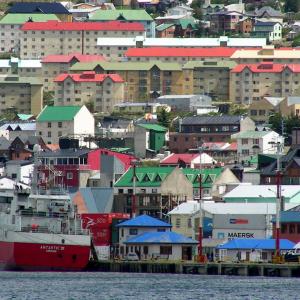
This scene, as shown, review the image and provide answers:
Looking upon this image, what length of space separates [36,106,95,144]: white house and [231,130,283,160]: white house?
14.2 meters

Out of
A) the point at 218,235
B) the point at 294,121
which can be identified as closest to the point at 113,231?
the point at 218,235

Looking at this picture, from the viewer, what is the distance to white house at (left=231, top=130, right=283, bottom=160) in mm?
157625

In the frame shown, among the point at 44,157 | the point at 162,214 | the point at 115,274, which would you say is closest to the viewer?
the point at 115,274

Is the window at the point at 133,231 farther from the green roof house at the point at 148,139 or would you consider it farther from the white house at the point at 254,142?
the green roof house at the point at 148,139

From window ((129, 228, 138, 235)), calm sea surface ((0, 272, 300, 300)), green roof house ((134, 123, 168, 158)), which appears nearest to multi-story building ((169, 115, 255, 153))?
green roof house ((134, 123, 168, 158))

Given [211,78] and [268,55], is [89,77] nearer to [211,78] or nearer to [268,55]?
[211,78]

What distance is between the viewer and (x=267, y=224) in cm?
12044

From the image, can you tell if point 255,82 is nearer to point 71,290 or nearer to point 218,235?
point 218,235

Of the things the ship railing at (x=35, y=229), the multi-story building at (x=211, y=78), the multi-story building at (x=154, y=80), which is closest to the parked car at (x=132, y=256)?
the ship railing at (x=35, y=229)

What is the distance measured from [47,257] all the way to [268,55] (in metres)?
82.3

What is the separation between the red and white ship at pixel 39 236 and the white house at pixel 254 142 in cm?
4094

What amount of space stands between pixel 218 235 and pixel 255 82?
68.3m

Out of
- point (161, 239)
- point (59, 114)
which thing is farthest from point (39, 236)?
point (59, 114)

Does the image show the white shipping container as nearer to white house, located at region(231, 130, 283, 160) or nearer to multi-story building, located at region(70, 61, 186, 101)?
white house, located at region(231, 130, 283, 160)
